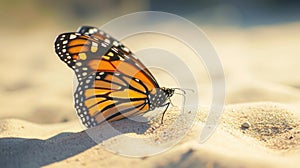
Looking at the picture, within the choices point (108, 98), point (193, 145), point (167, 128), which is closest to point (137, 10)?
point (108, 98)

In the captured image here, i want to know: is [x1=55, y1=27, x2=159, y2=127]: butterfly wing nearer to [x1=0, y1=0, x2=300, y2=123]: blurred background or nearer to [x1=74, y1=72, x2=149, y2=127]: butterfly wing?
[x1=74, y1=72, x2=149, y2=127]: butterfly wing

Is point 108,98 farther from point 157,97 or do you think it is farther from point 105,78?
point 157,97

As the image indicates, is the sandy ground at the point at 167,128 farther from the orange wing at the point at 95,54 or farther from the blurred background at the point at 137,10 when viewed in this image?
the orange wing at the point at 95,54

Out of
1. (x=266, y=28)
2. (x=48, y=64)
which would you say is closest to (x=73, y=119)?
(x=48, y=64)

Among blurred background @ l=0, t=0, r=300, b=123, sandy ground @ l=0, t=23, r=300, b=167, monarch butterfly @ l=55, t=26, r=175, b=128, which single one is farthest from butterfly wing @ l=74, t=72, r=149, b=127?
blurred background @ l=0, t=0, r=300, b=123

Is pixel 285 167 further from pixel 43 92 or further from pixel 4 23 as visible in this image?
pixel 4 23

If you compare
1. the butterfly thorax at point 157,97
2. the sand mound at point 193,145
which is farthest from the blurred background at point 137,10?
the butterfly thorax at point 157,97
